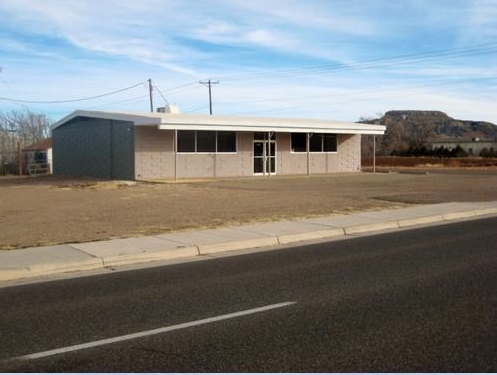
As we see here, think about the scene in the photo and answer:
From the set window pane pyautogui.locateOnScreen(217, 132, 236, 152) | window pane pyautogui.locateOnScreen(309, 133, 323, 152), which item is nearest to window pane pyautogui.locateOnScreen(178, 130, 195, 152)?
window pane pyautogui.locateOnScreen(217, 132, 236, 152)

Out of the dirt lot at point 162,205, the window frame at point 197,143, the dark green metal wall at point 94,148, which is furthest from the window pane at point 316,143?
the dark green metal wall at point 94,148

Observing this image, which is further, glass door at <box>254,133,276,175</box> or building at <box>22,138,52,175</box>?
building at <box>22,138,52,175</box>

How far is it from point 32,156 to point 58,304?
48.4m

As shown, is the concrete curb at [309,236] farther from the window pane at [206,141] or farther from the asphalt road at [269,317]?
the window pane at [206,141]

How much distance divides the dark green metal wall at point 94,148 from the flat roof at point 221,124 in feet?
1.56

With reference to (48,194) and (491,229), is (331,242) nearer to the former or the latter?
(491,229)

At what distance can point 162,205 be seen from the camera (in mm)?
19562

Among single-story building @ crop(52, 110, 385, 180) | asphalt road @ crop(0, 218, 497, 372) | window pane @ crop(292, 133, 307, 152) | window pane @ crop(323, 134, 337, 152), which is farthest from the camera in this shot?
window pane @ crop(323, 134, 337, 152)

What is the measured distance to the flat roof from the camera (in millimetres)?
30922

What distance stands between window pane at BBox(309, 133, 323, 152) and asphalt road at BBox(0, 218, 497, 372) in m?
29.3

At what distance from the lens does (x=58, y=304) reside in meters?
7.43

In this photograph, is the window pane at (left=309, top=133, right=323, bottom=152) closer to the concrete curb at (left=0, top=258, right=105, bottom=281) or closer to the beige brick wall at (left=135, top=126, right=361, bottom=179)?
the beige brick wall at (left=135, top=126, right=361, bottom=179)

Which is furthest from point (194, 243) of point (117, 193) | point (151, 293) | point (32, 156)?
point (32, 156)

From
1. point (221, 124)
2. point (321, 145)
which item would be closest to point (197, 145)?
point (221, 124)
